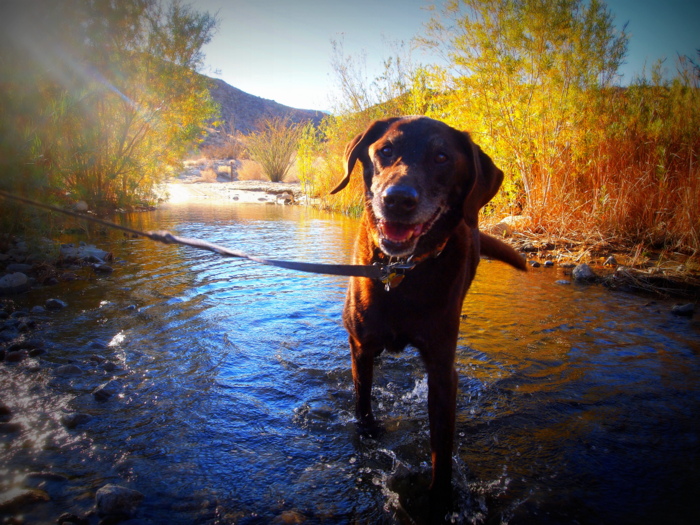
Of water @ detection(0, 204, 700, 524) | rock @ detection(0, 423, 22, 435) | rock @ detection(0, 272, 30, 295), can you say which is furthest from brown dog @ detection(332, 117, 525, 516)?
rock @ detection(0, 272, 30, 295)

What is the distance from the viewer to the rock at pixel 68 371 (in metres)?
2.79

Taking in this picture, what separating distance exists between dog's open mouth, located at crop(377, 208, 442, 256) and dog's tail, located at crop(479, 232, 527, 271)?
62.3 inches

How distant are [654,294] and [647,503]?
4.22 metres

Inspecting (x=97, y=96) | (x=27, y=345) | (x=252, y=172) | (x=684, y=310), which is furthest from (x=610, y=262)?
(x=252, y=172)

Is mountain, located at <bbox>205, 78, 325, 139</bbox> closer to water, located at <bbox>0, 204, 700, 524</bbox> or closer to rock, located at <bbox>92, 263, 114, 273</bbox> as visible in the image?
rock, located at <bbox>92, 263, 114, 273</bbox>

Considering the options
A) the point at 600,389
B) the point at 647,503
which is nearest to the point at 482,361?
the point at 600,389

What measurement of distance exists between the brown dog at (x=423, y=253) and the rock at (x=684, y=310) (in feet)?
11.9

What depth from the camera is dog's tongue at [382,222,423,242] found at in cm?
198

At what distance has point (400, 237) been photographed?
1.98 metres

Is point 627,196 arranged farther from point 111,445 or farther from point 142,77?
point 142,77

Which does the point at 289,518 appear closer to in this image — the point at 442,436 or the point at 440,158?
the point at 442,436

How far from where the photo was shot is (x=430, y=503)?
196 cm

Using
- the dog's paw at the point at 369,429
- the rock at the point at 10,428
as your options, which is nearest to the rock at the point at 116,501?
the rock at the point at 10,428

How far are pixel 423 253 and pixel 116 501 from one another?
1.83 m
